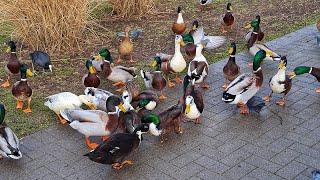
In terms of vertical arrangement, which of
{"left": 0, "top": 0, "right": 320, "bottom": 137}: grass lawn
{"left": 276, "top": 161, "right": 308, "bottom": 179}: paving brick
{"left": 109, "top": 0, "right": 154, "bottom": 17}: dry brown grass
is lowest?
{"left": 276, "top": 161, "right": 308, "bottom": 179}: paving brick

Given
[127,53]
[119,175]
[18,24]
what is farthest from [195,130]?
[18,24]

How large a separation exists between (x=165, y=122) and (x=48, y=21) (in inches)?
156

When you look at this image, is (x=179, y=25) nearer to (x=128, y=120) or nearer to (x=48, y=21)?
(x=48, y=21)

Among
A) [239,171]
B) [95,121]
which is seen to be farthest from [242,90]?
[95,121]

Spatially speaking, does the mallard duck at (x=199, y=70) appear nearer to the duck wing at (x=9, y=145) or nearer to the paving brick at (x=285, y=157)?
the paving brick at (x=285, y=157)

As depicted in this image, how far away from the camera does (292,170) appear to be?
16.1 feet

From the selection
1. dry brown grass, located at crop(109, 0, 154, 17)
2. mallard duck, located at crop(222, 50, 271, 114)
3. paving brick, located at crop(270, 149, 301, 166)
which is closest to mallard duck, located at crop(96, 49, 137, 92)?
mallard duck, located at crop(222, 50, 271, 114)

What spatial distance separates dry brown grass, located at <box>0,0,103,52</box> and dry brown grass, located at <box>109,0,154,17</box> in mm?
1888

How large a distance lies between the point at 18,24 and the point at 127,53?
2210 millimetres

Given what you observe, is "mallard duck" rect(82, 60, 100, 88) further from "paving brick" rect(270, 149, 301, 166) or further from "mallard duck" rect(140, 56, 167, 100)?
"paving brick" rect(270, 149, 301, 166)

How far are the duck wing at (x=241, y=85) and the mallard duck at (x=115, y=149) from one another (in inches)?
68.6

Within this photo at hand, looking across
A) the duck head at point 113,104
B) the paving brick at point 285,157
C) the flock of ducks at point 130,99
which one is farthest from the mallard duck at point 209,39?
the paving brick at point 285,157

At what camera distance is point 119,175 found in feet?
16.3

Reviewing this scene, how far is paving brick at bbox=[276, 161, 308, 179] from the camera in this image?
4.82 m
